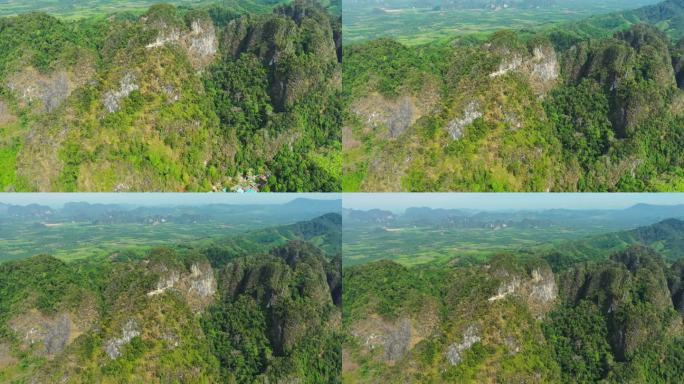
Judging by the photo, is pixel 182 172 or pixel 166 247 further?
pixel 166 247

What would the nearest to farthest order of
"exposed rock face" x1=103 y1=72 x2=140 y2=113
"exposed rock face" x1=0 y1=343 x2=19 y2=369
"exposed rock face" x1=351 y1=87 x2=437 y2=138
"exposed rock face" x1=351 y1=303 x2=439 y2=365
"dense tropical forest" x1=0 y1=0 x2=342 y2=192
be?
"dense tropical forest" x1=0 y1=0 x2=342 y2=192 < "exposed rock face" x1=103 y1=72 x2=140 y2=113 < "exposed rock face" x1=0 y1=343 x2=19 y2=369 < "exposed rock face" x1=351 y1=87 x2=437 y2=138 < "exposed rock face" x1=351 y1=303 x2=439 y2=365

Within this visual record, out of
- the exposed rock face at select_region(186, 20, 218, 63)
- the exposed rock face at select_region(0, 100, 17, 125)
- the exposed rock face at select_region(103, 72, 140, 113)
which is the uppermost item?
the exposed rock face at select_region(186, 20, 218, 63)

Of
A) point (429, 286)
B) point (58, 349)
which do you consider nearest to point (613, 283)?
point (429, 286)

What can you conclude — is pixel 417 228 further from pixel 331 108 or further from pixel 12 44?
pixel 12 44

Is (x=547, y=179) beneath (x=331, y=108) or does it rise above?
beneath

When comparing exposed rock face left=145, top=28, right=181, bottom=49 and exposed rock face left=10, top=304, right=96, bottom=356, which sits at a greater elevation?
exposed rock face left=145, top=28, right=181, bottom=49

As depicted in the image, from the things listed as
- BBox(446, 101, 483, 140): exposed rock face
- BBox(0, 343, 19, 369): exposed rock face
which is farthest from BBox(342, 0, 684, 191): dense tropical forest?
BBox(0, 343, 19, 369): exposed rock face

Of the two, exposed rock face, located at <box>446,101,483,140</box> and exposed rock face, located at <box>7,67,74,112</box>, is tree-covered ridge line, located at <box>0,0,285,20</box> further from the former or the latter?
exposed rock face, located at <box>446,101,483,140</box>

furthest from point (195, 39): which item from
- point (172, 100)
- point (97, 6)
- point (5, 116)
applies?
point (5, 116)
